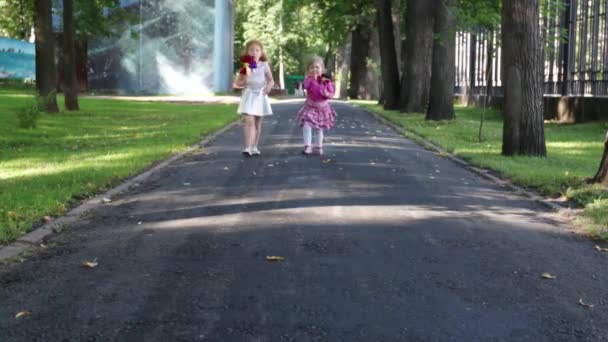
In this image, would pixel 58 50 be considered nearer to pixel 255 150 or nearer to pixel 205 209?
pixel 255 150

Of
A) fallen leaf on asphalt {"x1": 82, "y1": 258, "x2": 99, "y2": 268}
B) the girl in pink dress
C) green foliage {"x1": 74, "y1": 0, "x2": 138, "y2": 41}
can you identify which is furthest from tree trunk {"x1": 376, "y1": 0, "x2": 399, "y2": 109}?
fallen leaf on asphalt {"x1": 82, "y1": 258, "x2": 99, "y2": 268}

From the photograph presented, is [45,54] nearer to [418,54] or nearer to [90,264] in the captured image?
[418,54]

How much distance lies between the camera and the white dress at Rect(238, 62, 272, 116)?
13.5m

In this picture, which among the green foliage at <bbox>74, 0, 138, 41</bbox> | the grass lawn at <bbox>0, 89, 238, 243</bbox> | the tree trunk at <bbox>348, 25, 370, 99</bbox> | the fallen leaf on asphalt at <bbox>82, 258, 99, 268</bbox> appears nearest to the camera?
the fallen leaf on asphalt at <bbox>82, 258, 99, 268</bbox>

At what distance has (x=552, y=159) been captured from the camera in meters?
13.6

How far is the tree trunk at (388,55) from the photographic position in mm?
34906

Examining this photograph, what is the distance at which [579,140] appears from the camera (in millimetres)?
19547

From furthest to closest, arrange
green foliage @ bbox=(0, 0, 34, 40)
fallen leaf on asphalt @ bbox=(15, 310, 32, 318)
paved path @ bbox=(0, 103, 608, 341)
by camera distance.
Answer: green foliage @ bbox=(0, 0, 34, 40)
fallen leaf on asphalt @ bbox=(15, 310, 32, 318)
paved path @ bbox=(0, 103, 608, 341)

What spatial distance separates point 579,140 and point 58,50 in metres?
42.2

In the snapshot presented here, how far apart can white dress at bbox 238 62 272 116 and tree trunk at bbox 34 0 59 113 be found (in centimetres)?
1183

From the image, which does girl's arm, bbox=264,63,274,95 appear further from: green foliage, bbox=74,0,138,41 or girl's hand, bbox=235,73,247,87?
green foliage, bbox=74,0,138,41

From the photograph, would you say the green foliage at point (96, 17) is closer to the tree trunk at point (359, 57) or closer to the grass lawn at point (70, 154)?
the grass lawn at point (70, 154)


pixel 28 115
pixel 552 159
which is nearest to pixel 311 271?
pixel 552 159

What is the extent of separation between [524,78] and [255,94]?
172 inches
